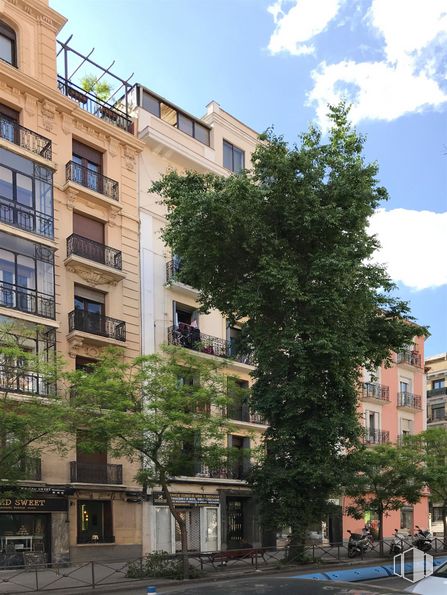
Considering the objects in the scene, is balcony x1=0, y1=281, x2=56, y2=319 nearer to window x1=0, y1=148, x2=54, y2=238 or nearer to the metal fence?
window x1=0, y1=148, x2=54, y2=238

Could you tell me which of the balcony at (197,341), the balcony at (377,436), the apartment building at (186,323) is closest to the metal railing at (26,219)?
the apartment building at (186,323)

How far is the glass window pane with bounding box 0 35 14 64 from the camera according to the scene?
82.0ft

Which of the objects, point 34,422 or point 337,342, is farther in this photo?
point 337,342

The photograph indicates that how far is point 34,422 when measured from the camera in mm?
16719

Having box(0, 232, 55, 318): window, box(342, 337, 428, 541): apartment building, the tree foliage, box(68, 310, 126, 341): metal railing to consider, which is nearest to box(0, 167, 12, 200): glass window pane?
box(0, 232, 55, 318): window

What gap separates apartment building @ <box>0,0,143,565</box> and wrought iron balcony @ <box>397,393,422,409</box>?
73.0ft

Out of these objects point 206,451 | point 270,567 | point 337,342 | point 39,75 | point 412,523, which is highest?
point 39,75

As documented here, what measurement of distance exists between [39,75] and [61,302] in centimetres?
913

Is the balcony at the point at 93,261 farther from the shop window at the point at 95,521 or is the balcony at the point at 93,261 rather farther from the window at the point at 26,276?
the shop window at the point at 95,521

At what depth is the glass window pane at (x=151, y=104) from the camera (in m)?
30.2

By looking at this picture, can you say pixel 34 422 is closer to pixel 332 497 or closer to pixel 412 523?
pixel 332 497

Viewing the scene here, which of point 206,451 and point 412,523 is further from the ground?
point 206,451

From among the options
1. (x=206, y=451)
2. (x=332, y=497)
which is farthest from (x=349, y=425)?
(x=206, y=451)

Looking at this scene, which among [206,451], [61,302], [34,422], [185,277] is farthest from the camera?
[61,302]
